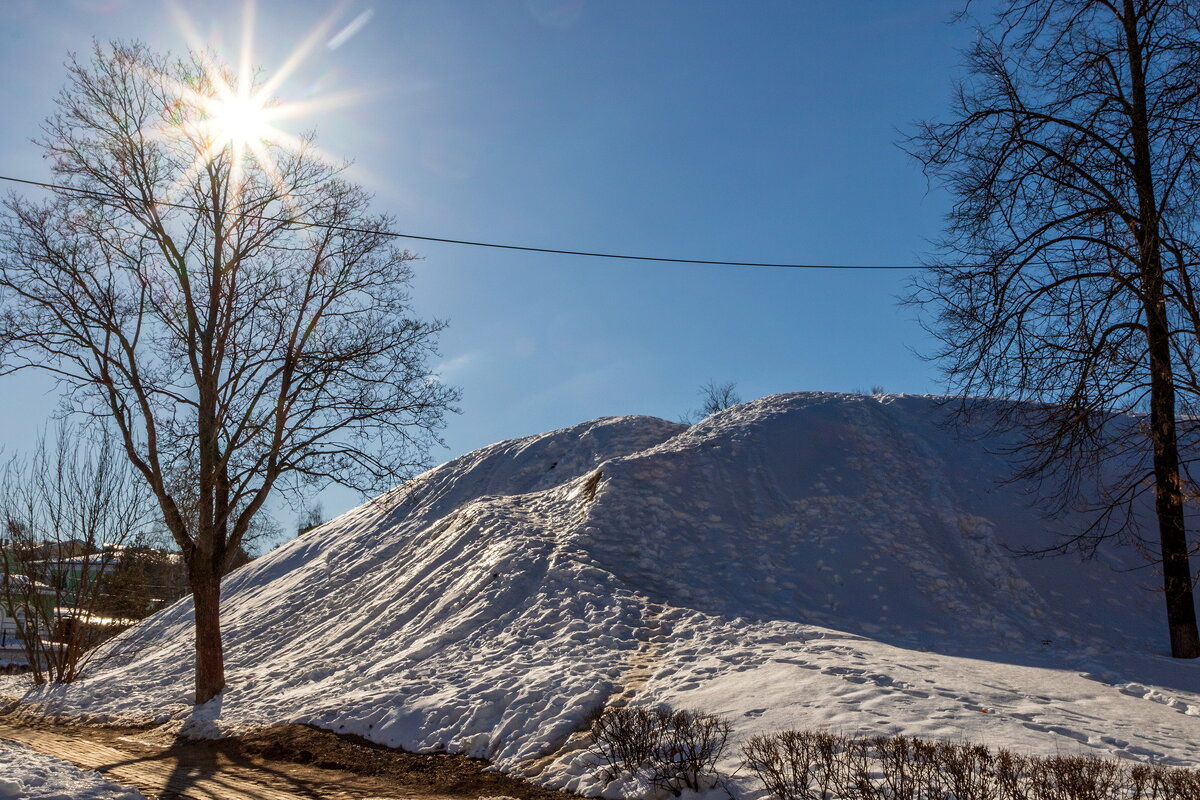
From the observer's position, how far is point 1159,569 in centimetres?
1523

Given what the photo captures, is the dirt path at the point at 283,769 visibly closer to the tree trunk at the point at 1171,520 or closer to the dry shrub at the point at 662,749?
the dry shrub at the point at 662,749

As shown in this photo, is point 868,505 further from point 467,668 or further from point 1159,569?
point 467,668

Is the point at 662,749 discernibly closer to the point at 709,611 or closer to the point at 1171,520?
the point at 709,611

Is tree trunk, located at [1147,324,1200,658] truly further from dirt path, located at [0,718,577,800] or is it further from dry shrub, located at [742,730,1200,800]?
dirt path, located at [0,718,577,800]

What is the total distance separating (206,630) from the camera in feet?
45.5

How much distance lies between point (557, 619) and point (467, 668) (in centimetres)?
201

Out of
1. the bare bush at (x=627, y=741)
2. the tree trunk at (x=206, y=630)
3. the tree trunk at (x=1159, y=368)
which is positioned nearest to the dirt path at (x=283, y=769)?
the bare bush at (x=627, y=741)

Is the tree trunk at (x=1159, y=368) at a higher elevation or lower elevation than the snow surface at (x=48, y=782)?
higher

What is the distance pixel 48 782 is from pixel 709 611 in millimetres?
10157

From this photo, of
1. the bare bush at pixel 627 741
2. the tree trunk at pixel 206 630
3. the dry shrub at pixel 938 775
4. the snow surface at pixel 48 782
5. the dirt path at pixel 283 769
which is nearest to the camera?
the snow surface at pixel 48 782

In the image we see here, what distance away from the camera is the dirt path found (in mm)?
8133

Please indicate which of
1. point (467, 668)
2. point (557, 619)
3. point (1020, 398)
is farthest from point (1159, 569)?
point (467, 668)

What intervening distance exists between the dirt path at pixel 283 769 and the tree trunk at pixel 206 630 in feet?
5.34

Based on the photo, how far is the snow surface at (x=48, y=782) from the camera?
5.02 meters
